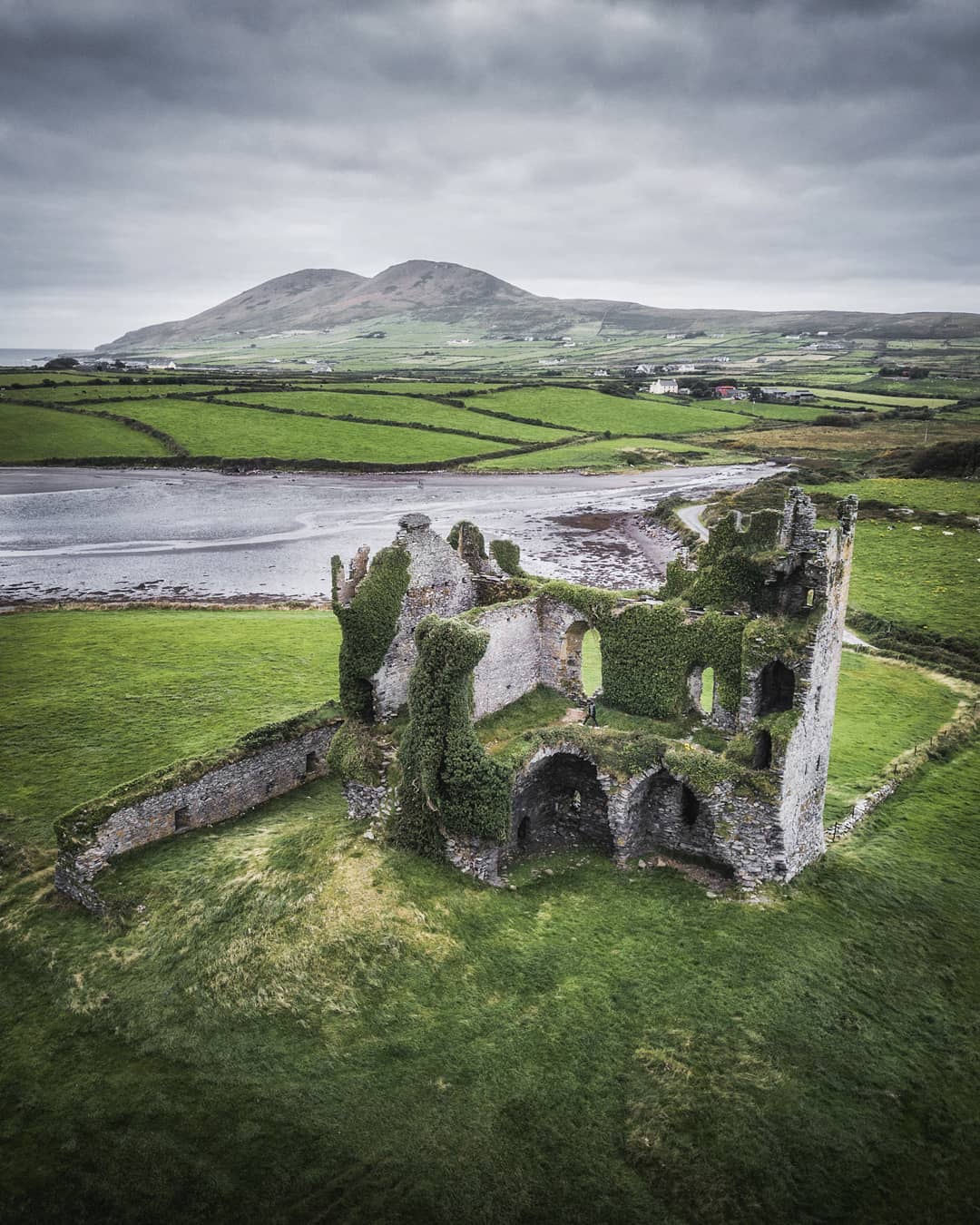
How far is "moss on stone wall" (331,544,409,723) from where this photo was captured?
20141 mm

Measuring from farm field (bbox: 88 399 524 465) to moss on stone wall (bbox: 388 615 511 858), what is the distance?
6876cm

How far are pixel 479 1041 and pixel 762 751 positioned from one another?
9456 millimetres

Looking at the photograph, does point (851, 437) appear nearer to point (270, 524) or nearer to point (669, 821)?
point (270, 524)

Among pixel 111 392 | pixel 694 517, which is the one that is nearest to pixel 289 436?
pixel 111 392

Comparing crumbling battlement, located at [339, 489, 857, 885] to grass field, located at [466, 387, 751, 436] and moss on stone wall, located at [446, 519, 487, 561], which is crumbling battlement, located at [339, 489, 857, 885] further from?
grass field, located at [466, 387, 751, 436]

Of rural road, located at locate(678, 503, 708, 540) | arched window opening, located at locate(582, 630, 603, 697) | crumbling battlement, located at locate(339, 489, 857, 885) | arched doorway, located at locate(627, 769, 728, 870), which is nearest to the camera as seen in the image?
crumbling battlement, located at locate(339, 489, 857, 885)

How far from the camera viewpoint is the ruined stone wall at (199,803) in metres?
18.3

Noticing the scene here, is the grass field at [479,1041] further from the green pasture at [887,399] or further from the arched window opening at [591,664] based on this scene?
the green pasture at [887,399]

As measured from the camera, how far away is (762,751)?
19.1m

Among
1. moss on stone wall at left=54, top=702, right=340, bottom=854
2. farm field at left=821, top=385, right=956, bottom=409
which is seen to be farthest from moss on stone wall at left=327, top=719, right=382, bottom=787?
farm field at left=821, top=385, right=956, bottom=409

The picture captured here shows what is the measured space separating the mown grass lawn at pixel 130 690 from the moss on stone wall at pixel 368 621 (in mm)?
5978

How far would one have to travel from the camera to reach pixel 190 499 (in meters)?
70.6

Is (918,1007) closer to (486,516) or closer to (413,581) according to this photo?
(413,581)

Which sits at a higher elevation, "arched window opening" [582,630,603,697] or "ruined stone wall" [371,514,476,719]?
"ruined stone wall" [371,514,476,719]
